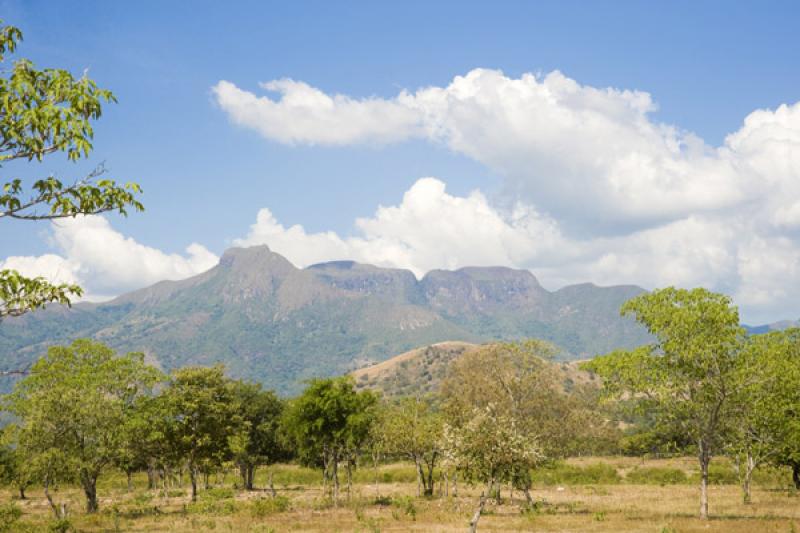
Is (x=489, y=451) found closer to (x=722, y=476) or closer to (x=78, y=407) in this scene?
(x=78, y=407)

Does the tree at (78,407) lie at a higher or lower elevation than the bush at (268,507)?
higher

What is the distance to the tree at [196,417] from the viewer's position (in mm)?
51938

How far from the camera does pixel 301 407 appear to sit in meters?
49.6

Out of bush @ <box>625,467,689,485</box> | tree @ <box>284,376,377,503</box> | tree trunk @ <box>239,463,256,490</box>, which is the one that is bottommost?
bush @ <box>625,467,689,485</box>

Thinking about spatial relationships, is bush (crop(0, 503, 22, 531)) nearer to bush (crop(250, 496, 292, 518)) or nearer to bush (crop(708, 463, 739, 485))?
bush (crop(250, 496, 292, 518))

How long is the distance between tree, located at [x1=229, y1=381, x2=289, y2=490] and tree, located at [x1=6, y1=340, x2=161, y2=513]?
25.7 meters

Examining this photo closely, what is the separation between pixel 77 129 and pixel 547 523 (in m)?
35.5

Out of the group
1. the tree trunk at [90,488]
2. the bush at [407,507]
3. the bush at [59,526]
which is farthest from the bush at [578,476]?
the bush at [59,526]

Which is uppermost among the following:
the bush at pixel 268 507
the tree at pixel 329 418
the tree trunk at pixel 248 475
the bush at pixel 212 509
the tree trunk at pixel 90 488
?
the tree at pixel 329 418

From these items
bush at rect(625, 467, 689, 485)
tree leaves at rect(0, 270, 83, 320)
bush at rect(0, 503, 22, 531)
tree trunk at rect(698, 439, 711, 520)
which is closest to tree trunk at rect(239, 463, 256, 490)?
bush at rect(0, 503, 22, 531)

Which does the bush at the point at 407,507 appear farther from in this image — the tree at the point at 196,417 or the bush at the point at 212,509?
the tree at the point at 196,417

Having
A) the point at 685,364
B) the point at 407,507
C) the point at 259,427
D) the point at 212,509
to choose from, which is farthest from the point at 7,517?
the point at 685,364

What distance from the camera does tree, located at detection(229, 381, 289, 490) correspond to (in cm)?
7444

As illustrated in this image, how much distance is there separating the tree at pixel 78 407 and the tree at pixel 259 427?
25.7 meters
